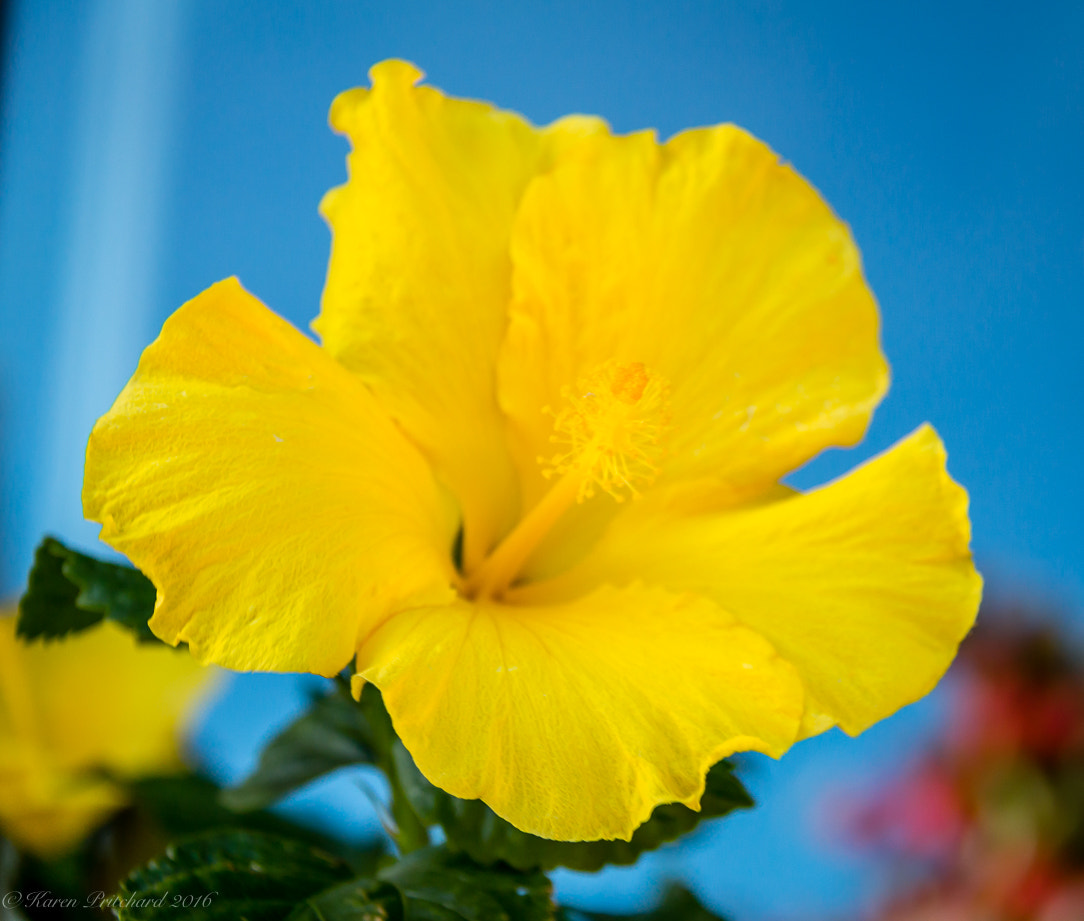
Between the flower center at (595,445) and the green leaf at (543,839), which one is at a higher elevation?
the flower center at (595,445)

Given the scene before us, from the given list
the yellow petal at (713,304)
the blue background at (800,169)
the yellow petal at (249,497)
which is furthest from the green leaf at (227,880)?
the blue background at (800,169)

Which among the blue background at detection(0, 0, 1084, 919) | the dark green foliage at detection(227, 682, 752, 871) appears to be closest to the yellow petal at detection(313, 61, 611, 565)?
the dark green foliage at detection(227, 682, 752, 871)

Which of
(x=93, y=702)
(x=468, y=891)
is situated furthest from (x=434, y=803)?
(x=93, y=702)

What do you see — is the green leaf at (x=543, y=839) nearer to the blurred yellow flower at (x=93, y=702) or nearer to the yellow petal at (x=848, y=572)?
the yellow petal at (x=848, y=572)

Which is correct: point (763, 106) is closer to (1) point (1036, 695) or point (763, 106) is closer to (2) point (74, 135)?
(1) point (1036, 695)

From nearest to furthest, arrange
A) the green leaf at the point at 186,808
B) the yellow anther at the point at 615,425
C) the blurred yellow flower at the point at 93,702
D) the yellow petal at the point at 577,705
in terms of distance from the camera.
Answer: the yellow petal at the point at 577,705 → the yellow anther at the point at 615,425 → the green leaf at the point at 186,808 → the blurred yellow flower at the point at 93,702

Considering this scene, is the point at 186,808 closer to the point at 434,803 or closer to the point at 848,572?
Result: the point at 434,803

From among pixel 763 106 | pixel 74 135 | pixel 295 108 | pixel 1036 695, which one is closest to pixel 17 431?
pixel 74 135
